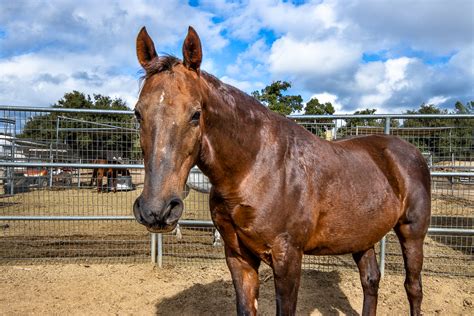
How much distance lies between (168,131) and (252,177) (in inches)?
25.9

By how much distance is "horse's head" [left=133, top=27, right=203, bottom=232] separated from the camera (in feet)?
4.99

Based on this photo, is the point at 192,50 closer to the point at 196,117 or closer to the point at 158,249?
the point at 196,117

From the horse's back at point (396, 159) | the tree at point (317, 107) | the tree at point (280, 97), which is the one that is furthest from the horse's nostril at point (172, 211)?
the tree at point (317, 107)

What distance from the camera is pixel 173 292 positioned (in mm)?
4148

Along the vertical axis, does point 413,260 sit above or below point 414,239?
below

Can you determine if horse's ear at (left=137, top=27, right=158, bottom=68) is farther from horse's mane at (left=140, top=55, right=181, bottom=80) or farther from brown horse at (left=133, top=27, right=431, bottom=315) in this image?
horse's mane at (left=140, top=55, right=181, bottom=80)

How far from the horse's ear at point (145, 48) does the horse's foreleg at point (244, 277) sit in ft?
4.17

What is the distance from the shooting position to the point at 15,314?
11.3ft

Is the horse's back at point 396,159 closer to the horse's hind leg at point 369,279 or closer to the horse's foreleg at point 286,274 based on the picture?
the horse's hind leg at point 369,279

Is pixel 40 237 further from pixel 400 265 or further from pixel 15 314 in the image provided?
pixel 400 265

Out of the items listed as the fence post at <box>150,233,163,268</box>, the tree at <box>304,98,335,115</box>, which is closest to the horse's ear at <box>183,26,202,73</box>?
the fence post at <box>150,233,163,268</box>

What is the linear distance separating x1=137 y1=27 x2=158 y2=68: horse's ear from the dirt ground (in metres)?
2.69

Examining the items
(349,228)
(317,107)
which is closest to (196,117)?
(349,228)

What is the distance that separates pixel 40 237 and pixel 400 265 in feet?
18.9
